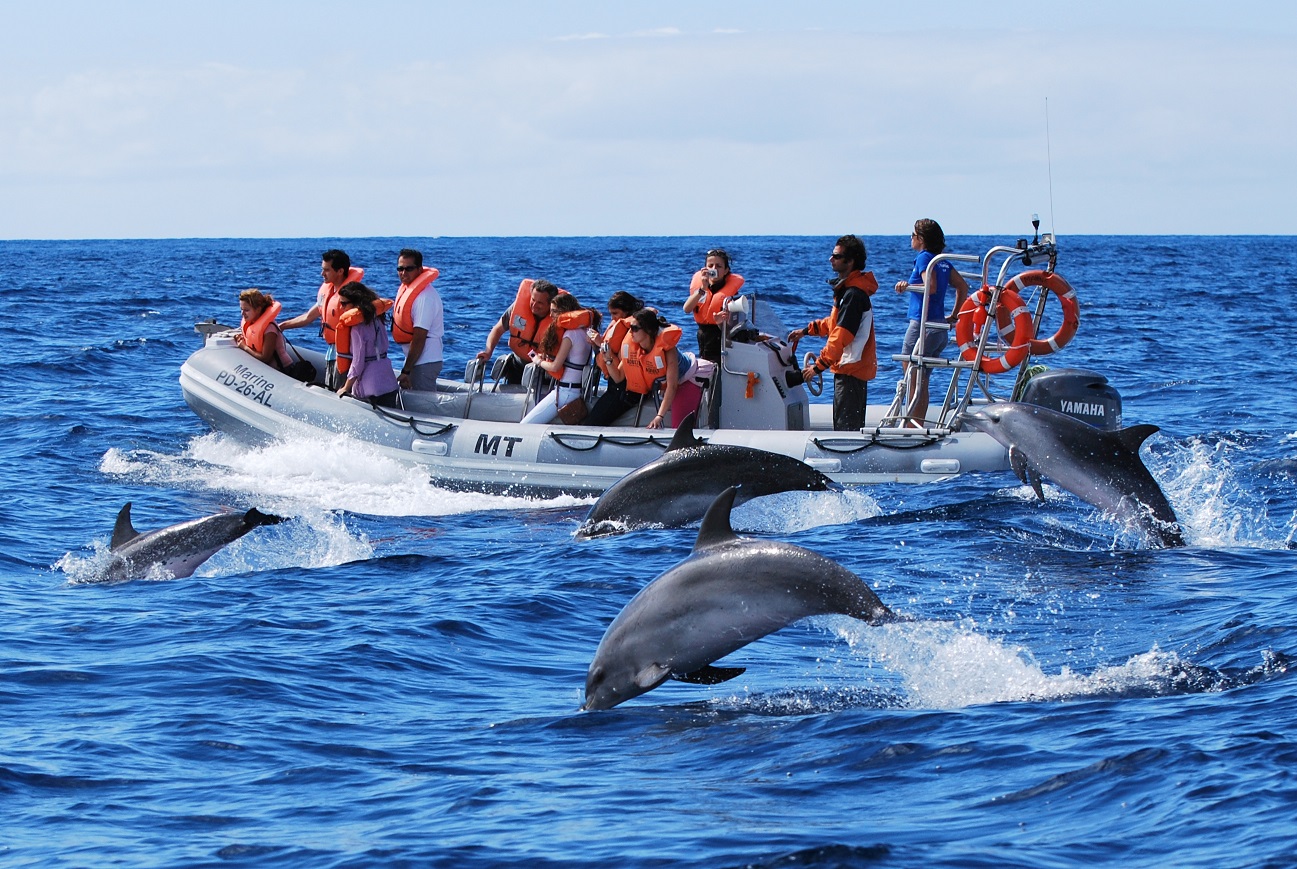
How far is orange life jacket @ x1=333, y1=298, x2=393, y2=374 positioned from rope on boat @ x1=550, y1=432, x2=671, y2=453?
7.51ft

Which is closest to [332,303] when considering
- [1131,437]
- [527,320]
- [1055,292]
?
[527,320]

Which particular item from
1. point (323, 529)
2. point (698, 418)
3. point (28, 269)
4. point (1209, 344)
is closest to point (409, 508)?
point (323, 529)

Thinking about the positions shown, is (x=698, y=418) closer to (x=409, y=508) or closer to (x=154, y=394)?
(x=409, y=508)

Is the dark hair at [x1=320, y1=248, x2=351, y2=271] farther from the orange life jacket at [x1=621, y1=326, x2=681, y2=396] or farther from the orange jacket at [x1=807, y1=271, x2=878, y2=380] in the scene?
the orange jacket at [x1=807, y1=271, x2=878, y2=380]

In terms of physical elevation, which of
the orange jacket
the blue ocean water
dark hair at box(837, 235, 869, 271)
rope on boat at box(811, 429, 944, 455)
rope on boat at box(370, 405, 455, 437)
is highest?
dark hair at box(837, 235, 869, 271)

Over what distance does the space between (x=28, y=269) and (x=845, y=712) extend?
7209cm

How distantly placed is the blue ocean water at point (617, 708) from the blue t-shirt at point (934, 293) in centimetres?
152

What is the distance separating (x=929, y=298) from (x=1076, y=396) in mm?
1546

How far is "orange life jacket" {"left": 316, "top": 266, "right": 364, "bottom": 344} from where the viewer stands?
15.9 meters

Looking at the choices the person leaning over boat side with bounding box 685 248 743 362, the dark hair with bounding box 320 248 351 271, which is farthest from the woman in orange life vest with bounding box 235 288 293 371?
the person leaning over boat side with bounding box 685 248 743 362

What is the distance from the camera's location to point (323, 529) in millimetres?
12742

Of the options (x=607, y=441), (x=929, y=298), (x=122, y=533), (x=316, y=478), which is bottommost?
(x=316, y=478)

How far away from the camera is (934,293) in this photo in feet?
46.1

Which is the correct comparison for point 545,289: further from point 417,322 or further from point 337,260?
point 337,260
